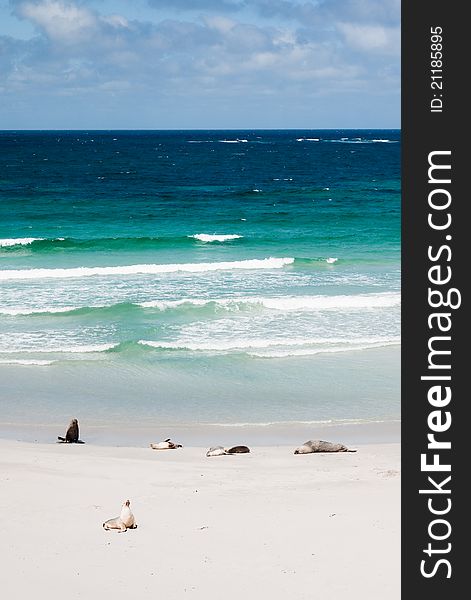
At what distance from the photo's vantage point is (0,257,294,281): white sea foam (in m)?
25.9

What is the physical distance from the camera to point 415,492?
6.29 m

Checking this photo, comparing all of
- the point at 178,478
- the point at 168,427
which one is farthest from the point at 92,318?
the point at 178,478

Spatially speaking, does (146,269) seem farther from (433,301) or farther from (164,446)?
(433,301)

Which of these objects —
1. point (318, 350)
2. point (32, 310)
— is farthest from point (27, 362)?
point (318, 350)

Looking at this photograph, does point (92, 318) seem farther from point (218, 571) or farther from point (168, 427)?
point (218, 571)

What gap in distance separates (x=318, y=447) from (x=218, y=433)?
1.88 metres

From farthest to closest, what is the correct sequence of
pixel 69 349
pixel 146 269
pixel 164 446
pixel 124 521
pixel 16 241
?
pixel 16 241 < pixel 146 269 < pixel 69 349 < pixel 164 446 < pixel 124 521

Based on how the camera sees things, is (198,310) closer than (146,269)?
Yes

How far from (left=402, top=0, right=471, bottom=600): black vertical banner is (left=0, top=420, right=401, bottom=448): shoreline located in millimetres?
6445

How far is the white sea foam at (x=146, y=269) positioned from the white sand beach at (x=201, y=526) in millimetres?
14530

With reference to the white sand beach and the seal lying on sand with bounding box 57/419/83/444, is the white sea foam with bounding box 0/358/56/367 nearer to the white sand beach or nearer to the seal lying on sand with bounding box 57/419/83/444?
the seal lying on sand with bounding box 57/419/83/444

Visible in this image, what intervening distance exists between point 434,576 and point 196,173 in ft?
199

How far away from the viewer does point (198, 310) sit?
21047mm

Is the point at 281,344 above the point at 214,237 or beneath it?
beneath
